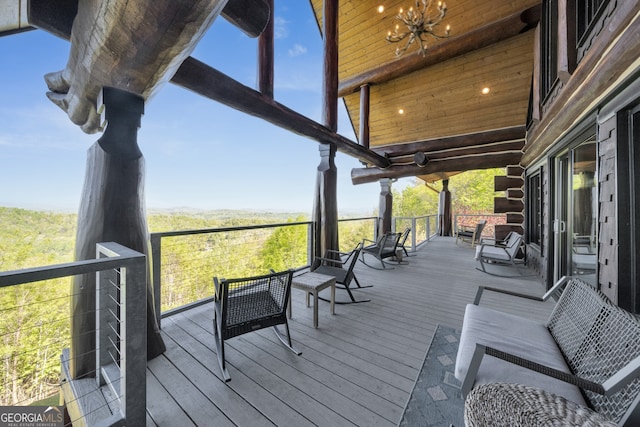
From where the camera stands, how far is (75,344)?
5.49 feet

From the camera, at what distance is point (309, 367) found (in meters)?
1.87

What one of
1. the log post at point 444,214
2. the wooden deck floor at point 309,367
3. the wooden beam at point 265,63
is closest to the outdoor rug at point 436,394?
the wooden deck floor at point 309,367

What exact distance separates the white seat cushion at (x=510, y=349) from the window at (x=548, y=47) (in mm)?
3459

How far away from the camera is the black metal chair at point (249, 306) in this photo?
1800 millimetres

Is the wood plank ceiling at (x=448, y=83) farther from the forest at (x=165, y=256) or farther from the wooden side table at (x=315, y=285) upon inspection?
the wooden side table at (x=315, y=285)

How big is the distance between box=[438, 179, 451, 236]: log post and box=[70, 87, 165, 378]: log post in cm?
947

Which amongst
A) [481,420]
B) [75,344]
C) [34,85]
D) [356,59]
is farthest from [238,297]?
[34,85]

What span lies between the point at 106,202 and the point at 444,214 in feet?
32.3

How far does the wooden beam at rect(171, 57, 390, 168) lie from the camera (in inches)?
91.9

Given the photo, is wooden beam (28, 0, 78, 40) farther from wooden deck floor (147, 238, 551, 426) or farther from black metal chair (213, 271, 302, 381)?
wooden deck floor (147, 238, 551, 426)

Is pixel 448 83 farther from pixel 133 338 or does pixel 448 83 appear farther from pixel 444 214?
pixel 133 338

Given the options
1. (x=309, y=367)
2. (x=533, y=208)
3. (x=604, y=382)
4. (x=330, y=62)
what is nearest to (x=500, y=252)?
(x=533, y=208)

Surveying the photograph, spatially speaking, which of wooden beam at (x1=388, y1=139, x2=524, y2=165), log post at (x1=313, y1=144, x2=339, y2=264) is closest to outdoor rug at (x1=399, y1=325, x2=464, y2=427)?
log post at (x1=313, y1=144, x2=339, y2=264)

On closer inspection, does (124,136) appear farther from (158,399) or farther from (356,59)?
(356,59)
